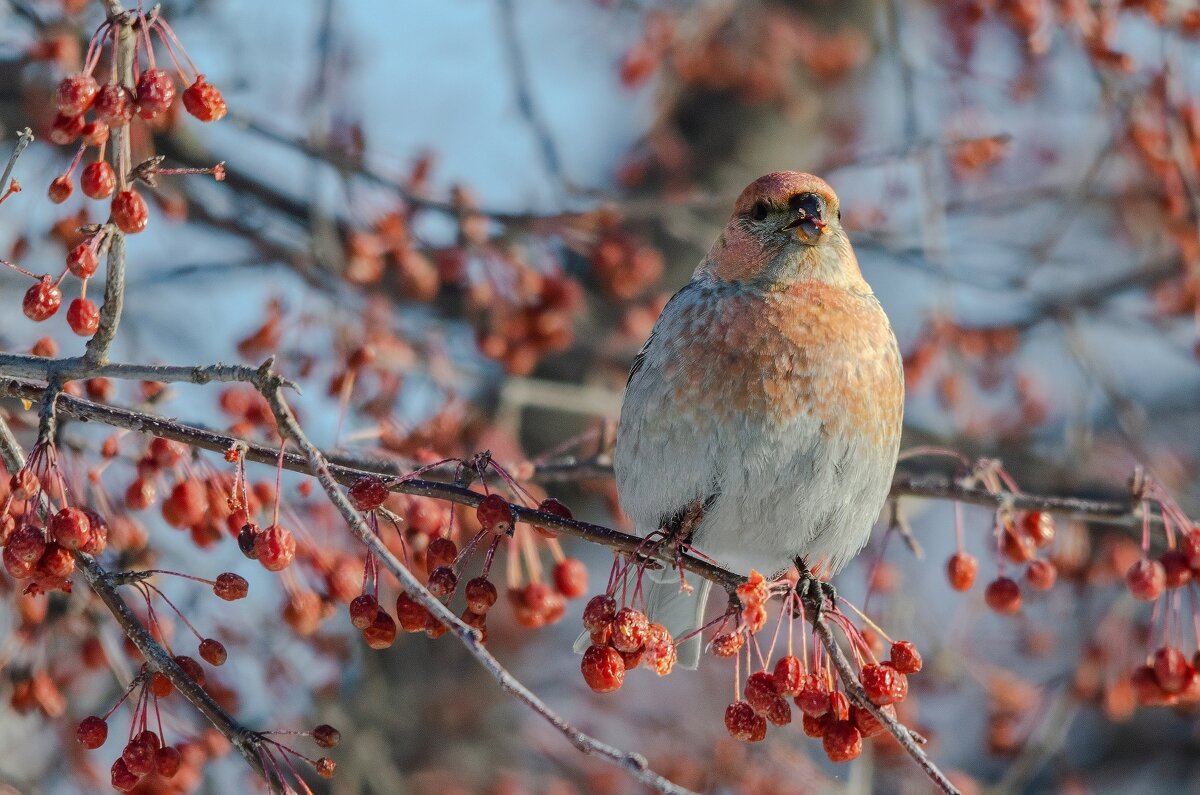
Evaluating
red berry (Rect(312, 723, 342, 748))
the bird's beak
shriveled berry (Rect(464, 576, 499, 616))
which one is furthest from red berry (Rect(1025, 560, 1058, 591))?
red berry (Rect(312, 723, 342, 748))

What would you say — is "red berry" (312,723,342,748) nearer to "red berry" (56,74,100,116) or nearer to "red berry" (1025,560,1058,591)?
"red berry" (56,74,100,116)

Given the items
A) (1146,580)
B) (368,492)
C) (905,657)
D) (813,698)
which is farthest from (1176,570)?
(368,492)

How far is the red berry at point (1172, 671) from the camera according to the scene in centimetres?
270

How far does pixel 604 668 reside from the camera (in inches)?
83.9

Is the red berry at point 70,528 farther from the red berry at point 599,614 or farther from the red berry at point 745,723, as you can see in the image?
the red berry at point 745,723

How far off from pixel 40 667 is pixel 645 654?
63.6 inches

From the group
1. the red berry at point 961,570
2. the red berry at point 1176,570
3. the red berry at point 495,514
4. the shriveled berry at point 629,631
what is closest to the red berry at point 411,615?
the red berry at point 495,514

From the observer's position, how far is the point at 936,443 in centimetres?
439

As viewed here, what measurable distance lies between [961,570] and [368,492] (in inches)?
60.2

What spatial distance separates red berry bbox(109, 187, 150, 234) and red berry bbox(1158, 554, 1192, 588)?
2.20 metres

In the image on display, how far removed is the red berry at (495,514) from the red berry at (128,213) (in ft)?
2.31

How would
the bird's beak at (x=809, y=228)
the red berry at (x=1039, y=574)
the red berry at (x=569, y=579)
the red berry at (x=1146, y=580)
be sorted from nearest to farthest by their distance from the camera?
the red berry at (x=1146, y=580) < the red berry at (x=569, y=579) < the red berry at (x=1039, y=574) < the bird's beak at (x=809, y=228)

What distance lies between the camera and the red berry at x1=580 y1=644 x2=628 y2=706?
6.98 ft

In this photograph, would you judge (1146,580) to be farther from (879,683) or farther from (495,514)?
(495,514)
